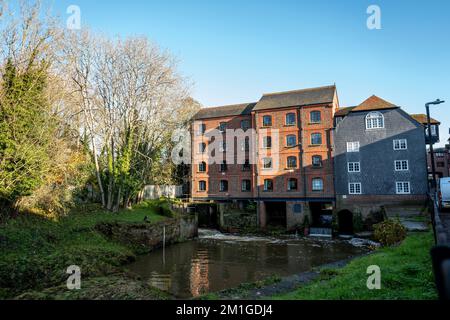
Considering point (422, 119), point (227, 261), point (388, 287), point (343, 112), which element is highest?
point (343, 112)

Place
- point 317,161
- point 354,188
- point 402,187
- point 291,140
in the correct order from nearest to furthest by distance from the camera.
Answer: point 402,187 → point 354,188 → point 317,161 → point 291,140

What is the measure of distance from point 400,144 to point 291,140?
11.0 metres

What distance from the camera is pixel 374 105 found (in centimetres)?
3052

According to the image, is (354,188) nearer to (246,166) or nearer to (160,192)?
(246,166)

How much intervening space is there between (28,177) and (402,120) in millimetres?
32208

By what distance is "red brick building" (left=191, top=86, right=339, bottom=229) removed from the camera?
1251 inches

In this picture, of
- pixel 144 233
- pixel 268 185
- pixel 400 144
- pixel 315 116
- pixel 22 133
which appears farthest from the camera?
pixel 268 185

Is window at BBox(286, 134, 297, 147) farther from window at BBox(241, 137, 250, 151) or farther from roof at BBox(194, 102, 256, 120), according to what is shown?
roof at BBox(194, 102, 256, 120)

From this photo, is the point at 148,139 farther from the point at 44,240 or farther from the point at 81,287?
the point at 81,287

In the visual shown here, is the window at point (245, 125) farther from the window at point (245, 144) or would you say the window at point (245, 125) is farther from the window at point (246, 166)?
the window at point (246, 166)

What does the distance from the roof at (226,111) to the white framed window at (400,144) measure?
1654 cm

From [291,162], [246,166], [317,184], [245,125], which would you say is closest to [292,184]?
[291,162]

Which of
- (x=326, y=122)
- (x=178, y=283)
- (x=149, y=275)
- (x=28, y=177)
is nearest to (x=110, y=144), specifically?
(x=28, y=177)

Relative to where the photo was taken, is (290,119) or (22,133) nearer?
(22,133)
